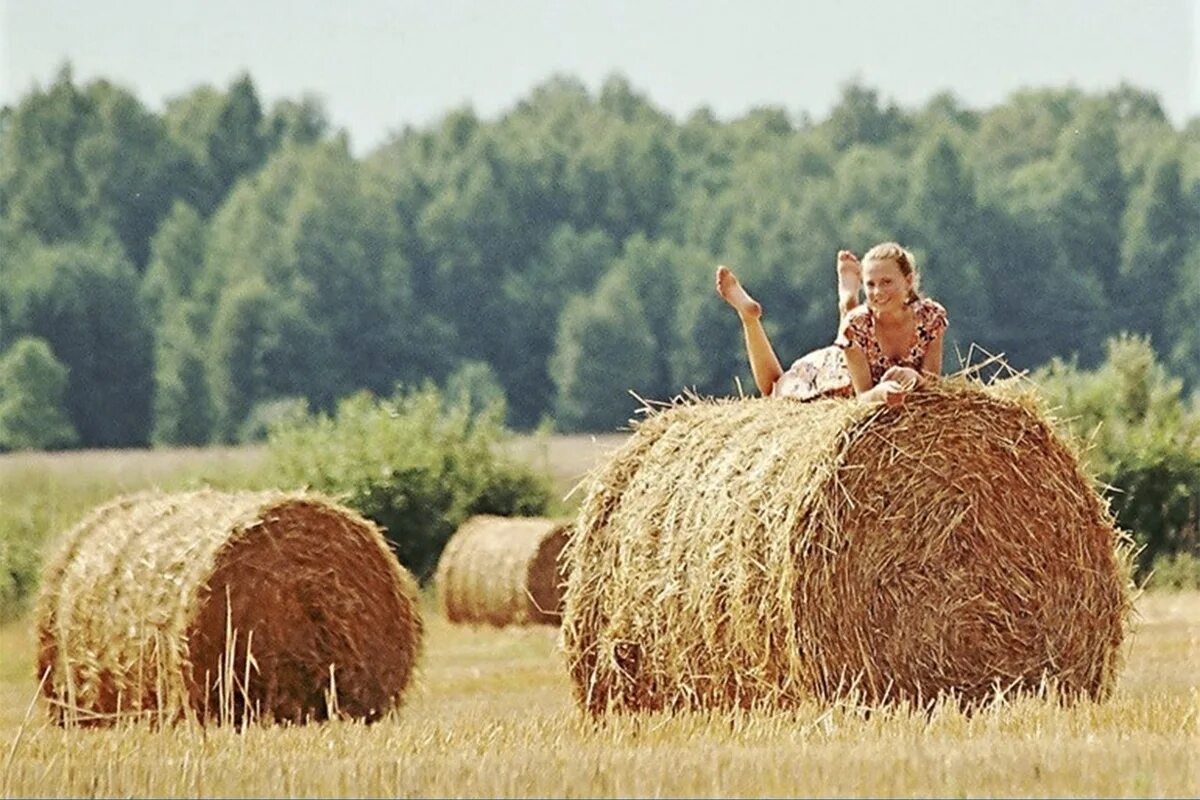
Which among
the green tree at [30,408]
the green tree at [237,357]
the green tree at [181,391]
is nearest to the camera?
the green tree at [30,408]

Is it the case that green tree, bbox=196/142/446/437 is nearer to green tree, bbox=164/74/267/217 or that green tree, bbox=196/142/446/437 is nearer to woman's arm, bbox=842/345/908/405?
green tree, bbox=164/74/267/217

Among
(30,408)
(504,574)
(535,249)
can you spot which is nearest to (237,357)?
(30,408)

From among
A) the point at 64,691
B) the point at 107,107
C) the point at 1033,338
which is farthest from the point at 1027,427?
the point at 107,107

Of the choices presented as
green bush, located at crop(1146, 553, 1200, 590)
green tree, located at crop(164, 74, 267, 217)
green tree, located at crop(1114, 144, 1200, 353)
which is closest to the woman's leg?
green bush, located at crop(1146, 553, 1200, 590)

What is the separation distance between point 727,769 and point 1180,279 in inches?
1821

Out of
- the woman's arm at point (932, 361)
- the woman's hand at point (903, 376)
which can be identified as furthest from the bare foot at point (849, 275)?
the woman's hand at point (903, 376)

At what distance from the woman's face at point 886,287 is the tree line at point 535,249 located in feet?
123

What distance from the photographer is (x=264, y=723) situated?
1099cm

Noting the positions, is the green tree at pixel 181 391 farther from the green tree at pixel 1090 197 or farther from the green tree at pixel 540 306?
the green tree at pixel 1090 197

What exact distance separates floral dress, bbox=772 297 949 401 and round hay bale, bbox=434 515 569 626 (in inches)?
466

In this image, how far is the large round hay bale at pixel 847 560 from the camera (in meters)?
9.57

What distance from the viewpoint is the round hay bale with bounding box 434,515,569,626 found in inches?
880

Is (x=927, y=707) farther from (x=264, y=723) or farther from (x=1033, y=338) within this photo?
(x=1033, y=338)

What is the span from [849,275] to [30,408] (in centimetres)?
4287
